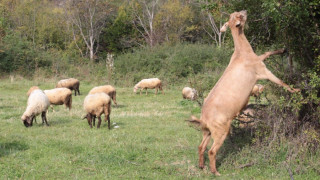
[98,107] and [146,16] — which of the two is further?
[146,16]

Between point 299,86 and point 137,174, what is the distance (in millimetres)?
3520

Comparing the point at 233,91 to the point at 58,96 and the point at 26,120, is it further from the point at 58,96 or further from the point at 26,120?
the point at 58,96

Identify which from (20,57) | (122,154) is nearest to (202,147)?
(122,154)

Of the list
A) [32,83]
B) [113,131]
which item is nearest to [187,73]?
[32,83]

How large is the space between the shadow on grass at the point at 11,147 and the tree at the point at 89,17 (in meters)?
30.0

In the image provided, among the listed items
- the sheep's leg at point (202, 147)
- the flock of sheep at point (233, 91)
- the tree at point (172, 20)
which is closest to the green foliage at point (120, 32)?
the tree at point (172, 20)

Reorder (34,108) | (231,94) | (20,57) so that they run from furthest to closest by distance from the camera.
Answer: (20,57) < (34,108) < (231,94)

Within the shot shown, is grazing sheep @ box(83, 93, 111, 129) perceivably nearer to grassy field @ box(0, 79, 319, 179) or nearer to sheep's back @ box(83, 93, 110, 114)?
sheep's back @ box(83, 93, 110, 114)

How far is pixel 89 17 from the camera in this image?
1500 inches

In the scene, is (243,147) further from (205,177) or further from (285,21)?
(285,21)

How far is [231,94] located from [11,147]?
5.42 metres

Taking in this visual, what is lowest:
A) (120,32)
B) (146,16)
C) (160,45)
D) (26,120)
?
(26,120)

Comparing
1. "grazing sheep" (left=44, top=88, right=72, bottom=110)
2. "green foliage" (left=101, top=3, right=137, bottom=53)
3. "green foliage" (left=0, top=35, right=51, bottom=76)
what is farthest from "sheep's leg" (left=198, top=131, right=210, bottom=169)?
"green foliage" (left=101, top=3, right=137, bottom=53)

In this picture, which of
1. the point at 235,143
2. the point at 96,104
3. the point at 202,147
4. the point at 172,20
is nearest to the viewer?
the point at 202,147
